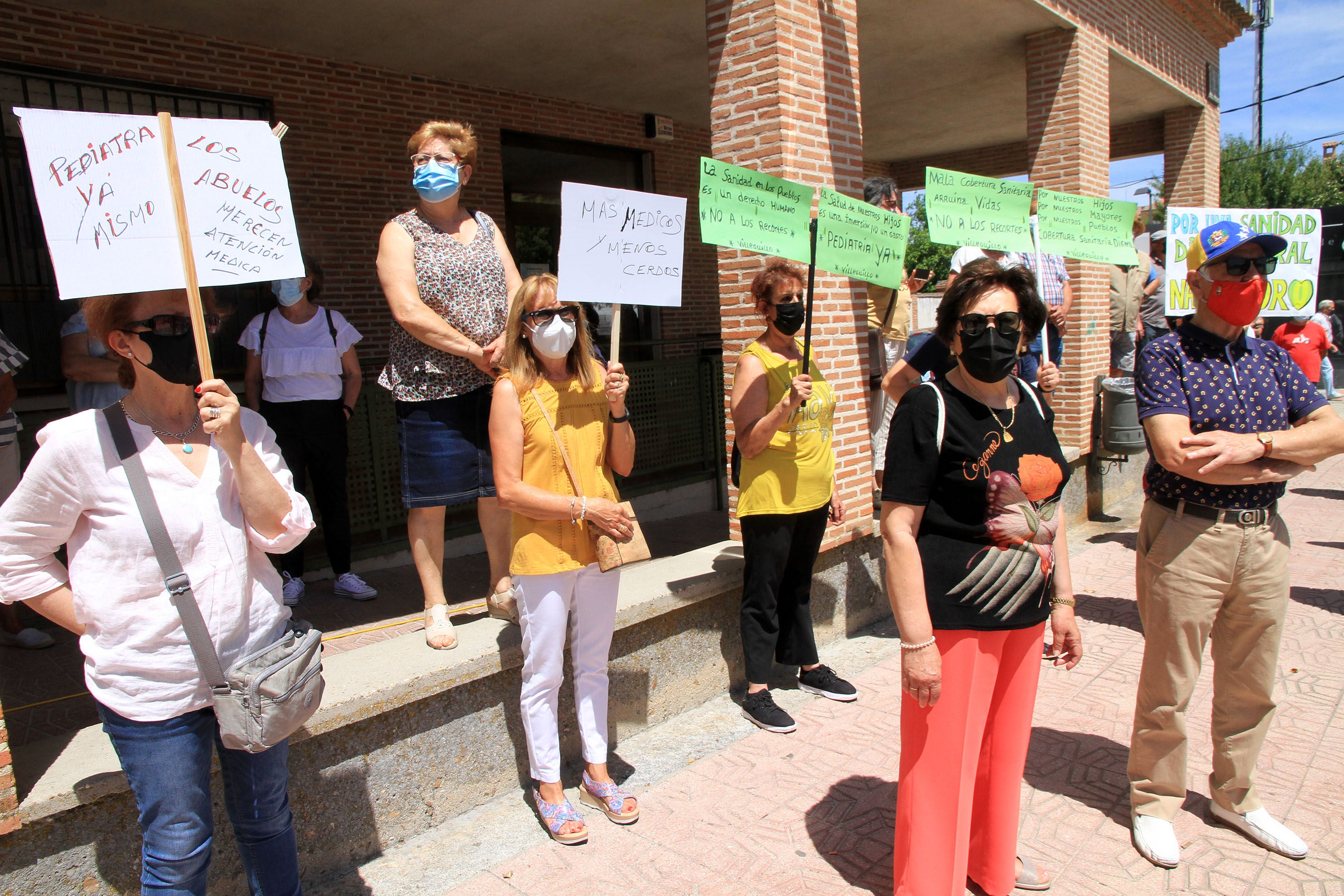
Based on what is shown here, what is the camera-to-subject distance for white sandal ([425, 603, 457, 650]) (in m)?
3.46

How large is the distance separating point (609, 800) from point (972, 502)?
1.83m

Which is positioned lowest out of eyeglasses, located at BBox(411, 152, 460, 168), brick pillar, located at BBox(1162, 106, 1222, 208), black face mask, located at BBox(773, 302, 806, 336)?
black face mask, located at BBox(773, 302, 806, 336)

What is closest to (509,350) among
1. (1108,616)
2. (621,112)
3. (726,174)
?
(726,174)

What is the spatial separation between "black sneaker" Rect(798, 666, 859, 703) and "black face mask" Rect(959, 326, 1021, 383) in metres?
2.37

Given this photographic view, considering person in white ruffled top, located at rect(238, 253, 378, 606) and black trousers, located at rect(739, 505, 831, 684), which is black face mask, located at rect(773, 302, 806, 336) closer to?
black trousers, located at rect(739, 505, 831, 684)

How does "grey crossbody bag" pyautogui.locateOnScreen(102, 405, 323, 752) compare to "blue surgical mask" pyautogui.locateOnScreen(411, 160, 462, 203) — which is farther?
"blue surgical mask" pyautogui.locateOnScreen(411, 160, 462, 203)

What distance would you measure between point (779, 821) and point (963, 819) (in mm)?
968

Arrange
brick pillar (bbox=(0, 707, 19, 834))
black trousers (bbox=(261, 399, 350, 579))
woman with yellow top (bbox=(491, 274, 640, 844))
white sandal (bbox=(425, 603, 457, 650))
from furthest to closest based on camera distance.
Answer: black trousers (bbox=(261, 399, 350, 579)) → white sandal (bbox=(425, 603, 457, 650)) → woman with yellow top (bbox=(491, 274, 640, 844)) → brick pillar (bbox=(0, 707, 19, 834))

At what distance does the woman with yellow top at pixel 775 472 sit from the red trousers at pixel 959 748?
1512 millimetres

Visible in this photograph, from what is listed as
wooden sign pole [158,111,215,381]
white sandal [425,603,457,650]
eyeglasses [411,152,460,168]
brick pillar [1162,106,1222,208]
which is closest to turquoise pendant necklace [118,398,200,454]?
wooden sign pole [158,111,215,381]

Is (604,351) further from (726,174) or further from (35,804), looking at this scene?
(35,804)

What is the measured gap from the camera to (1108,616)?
5637 millimetres

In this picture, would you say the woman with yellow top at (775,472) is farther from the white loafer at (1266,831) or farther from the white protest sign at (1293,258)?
the white protest sign at (1293,258)

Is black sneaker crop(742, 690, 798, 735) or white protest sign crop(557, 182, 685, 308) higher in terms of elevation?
white protest sign crop(557, 182, 685, 308)
